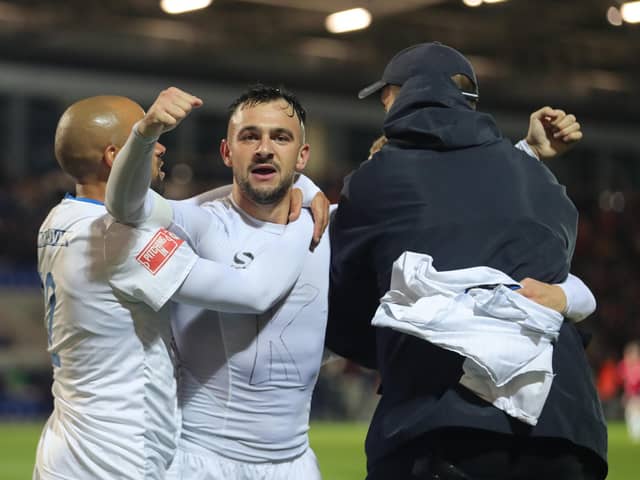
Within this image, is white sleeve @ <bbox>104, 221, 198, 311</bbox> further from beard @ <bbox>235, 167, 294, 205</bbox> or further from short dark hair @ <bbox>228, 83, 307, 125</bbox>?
short dark hair @ <bbox>228, 83, 307, 125</bbox>

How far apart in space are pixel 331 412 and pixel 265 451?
65.9 feet

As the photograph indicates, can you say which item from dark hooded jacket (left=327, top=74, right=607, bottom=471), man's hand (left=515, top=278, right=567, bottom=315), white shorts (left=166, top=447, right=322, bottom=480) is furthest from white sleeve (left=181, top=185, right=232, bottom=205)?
man's hand (left=515, top=278, right=567, bottom=315)

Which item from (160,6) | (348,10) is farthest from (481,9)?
(160,6)

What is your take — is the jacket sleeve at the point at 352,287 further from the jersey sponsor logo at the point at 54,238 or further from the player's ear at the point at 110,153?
the jersey sponsor logo at the point at 54,238

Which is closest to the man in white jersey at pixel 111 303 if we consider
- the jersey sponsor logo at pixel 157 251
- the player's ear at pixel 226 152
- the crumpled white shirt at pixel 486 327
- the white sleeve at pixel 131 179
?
the jersey sponsor logo at pixel 157 251

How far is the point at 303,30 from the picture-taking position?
24656mm

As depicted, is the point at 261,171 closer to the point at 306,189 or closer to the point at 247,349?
the point at 306,189

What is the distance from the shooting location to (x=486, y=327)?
11.3ft

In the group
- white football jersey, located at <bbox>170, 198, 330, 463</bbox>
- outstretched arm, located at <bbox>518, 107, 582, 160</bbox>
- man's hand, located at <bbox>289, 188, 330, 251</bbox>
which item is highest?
outstretched arm, located at <bbox>518, 107, 582, 160</bbox>

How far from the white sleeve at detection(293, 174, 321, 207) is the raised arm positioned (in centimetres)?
79

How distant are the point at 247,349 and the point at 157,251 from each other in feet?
1.71

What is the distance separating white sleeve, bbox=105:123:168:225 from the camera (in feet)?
11.6

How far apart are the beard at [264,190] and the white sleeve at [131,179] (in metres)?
0.45

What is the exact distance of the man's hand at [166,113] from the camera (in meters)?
3.45
